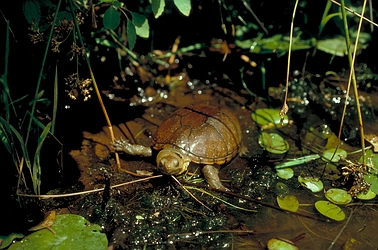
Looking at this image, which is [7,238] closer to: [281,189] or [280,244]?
[280,244]

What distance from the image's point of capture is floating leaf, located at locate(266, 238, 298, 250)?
272 centimetres

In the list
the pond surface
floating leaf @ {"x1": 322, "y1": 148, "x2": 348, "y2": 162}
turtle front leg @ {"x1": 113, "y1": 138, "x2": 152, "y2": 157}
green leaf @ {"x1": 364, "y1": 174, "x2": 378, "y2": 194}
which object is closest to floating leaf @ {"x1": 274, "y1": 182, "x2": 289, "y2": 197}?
the pond surface

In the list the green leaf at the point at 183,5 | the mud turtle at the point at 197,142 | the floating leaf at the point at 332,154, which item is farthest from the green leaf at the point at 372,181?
the green leaf at the point at 183,5

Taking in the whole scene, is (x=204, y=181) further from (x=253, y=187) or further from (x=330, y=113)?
(x=330, y=113)

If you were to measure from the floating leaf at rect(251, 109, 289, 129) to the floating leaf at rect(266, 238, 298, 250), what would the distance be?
1468 millimetres

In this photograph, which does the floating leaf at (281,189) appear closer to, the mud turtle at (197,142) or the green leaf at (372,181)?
the mud turtle at (197,142)

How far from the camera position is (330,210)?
3.06 metres

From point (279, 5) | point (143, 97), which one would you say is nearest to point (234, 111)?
point (143, 97)

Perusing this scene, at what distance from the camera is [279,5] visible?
4.48 meters

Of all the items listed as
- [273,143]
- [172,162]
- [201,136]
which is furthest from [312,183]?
[172,162]

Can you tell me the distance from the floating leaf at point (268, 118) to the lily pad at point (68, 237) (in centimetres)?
203

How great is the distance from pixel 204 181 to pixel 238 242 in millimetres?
686

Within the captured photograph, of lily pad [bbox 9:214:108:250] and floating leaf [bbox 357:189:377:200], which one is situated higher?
lily pad [bbox 9:214:108:250]

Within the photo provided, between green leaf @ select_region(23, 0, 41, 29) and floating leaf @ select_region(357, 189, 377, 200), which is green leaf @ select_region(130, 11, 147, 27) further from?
floating leaf @ select_region(357, 189, 377, 200)
